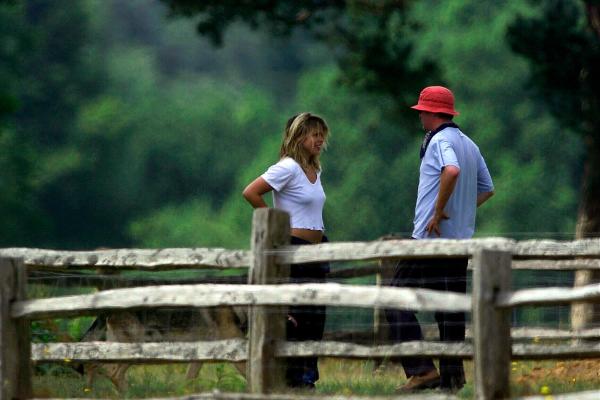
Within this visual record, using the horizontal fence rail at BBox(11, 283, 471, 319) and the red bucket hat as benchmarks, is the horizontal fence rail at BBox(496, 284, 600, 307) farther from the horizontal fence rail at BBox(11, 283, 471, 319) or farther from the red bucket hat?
the red bucket hat

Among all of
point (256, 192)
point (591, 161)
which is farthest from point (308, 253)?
point (591, 161)

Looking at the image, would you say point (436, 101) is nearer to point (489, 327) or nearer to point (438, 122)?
point (438, 122)

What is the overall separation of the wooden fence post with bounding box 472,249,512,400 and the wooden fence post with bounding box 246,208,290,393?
4.30 ft

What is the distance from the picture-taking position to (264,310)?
297 inches

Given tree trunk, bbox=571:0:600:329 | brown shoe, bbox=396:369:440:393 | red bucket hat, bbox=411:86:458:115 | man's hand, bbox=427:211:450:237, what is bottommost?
brown shoe, bbox=396:369:440:393

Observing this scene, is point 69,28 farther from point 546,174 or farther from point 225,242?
point 546,174

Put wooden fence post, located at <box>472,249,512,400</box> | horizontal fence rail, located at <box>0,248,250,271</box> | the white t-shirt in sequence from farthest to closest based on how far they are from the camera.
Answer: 1. the white t-shirt
2. horizontal fence rail, located at <box>0,248,250,271</box>
3. wooden fence post, located at <box>472,249,512,400</box>

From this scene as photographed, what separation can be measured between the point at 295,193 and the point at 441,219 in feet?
2.80

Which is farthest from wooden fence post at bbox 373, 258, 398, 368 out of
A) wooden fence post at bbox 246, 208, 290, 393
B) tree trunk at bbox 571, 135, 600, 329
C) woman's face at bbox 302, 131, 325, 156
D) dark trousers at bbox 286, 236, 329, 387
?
wooden fence post at bbox 246, 208, 290, 393

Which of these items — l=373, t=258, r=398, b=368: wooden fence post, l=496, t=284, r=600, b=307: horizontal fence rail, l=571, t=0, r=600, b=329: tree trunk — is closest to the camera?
l=496, t=284, r=600, b=307: horizontal fence rail

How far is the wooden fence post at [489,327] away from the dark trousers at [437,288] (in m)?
1.52

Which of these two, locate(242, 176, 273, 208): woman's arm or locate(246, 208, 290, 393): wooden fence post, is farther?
locate(242, 176, 273, 208): woman's arm

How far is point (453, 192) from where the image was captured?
836 cm

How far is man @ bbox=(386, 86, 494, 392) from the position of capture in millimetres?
8219
